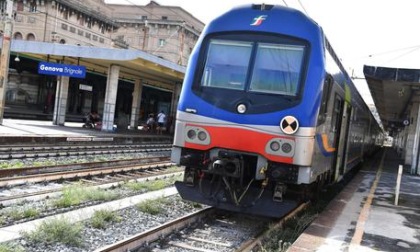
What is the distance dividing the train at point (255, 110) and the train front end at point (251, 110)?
0.6 inches

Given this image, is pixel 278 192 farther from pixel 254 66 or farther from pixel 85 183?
pixel 85 183

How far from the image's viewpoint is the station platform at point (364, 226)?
6.75 metres

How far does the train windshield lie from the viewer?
7797mm

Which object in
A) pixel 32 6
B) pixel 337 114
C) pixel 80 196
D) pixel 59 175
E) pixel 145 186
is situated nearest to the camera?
pixel 80 196

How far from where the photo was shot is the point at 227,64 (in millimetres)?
8141

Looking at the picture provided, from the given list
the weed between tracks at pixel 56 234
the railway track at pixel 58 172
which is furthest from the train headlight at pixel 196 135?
the railway track at pixel 58 172

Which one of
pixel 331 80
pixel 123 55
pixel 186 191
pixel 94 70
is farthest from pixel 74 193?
pixel 94 70

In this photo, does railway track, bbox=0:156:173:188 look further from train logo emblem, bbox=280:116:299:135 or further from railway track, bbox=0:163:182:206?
train logo emblem, bbox=280:116:299:135

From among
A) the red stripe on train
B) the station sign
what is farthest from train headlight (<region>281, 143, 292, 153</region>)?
the station sign

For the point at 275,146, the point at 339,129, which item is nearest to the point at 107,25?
the point at 339,129

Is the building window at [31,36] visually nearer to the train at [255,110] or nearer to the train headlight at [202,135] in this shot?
the train at [255,110]

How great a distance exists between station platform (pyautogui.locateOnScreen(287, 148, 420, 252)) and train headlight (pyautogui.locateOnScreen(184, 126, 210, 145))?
83.3 inches

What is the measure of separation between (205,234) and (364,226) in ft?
8.70

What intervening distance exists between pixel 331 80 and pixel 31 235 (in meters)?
5.43
